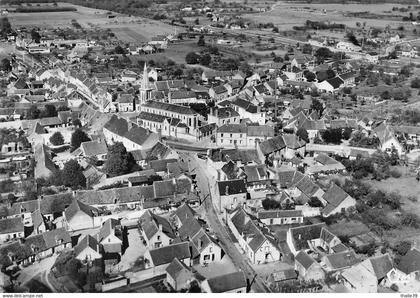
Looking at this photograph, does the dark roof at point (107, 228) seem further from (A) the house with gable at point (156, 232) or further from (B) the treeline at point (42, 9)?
(B) the treeline at point (42, 9)

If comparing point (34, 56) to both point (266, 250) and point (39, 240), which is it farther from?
point (266, 250)

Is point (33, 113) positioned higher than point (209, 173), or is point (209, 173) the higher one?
point (33, 113)

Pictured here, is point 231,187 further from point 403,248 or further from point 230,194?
point 403,248

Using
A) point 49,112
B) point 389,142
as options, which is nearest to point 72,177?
point 49,112

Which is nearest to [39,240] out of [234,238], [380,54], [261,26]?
[234,238]

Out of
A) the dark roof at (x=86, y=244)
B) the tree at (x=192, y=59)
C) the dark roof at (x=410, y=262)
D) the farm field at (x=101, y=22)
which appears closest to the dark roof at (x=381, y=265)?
the dark roof at (x=410, y=262)
